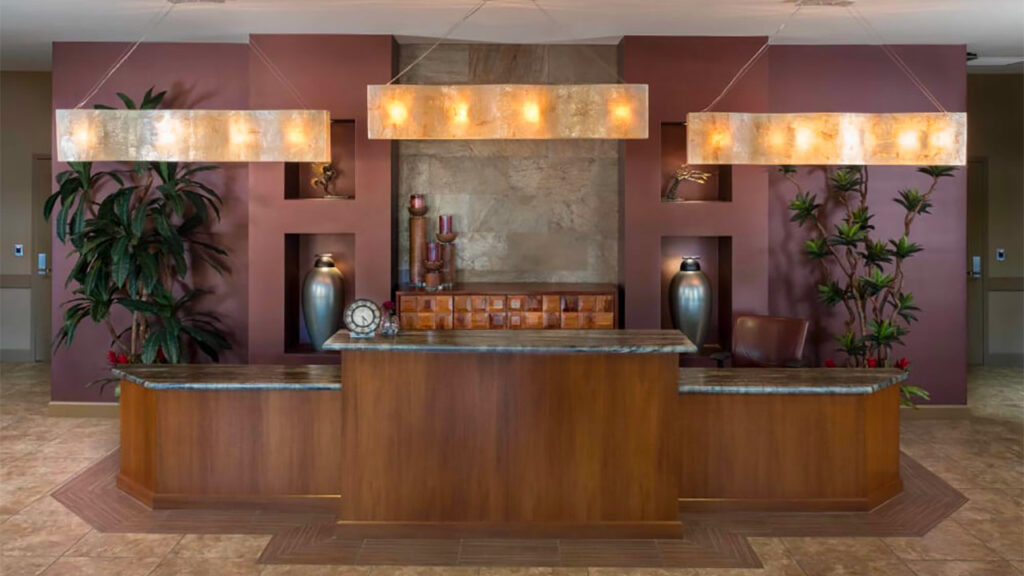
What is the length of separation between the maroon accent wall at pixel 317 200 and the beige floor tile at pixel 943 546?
389 cm

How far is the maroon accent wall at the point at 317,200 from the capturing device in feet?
21.9

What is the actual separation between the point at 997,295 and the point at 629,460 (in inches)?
266

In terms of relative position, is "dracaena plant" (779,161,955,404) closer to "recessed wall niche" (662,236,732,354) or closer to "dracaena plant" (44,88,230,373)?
"recessed wall niche" (662,236,732,354)

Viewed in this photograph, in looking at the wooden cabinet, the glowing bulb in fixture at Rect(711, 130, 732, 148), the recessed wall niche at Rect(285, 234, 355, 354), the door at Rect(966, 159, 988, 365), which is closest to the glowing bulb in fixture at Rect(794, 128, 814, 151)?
the glowing bulb in fixture at Rect(711, 130, 732, 148)

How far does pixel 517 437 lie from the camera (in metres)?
4.27

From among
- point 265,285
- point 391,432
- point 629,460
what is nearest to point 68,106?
point 265,285

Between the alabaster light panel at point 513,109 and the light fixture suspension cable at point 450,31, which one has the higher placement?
the light fixture suspension cable at point 450,31

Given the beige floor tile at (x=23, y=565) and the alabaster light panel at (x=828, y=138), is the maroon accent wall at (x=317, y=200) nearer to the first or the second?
the alabaster light panel at (x=828, y=138)

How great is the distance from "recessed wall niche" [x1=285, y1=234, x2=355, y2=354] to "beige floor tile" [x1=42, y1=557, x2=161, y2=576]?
3.15 metres

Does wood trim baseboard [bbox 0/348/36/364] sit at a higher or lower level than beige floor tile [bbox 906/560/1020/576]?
higher

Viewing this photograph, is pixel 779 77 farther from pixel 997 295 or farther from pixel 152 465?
pixel 152 465

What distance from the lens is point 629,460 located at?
427 cm

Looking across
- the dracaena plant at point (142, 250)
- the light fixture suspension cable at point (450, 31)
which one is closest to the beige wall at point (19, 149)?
the dracaena plant at point (142, 250)

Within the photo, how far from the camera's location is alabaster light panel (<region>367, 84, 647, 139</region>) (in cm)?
491
